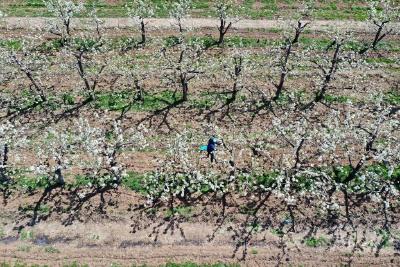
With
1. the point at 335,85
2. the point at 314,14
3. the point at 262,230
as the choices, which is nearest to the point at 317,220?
the point at 262,230

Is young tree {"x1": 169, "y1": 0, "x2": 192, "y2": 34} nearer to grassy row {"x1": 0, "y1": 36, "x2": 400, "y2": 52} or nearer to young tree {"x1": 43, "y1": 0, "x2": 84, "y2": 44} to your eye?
grassy row {"x1": 0, "y1": 36, "x2": 400, "y2": 52}

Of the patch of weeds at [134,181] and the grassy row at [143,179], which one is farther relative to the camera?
the grassy row at [143,179]

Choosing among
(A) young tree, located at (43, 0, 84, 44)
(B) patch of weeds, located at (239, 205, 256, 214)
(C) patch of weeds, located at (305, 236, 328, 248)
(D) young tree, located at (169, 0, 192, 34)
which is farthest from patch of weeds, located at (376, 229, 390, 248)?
(A) young tree, located at (43, 0, 84, 44)

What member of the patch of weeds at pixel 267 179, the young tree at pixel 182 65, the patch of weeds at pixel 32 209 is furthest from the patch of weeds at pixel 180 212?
the young tree at pixel 182 65

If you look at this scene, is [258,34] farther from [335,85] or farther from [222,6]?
[335,85]

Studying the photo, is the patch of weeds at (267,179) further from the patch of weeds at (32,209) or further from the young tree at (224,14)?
the young tree at (224,14)
